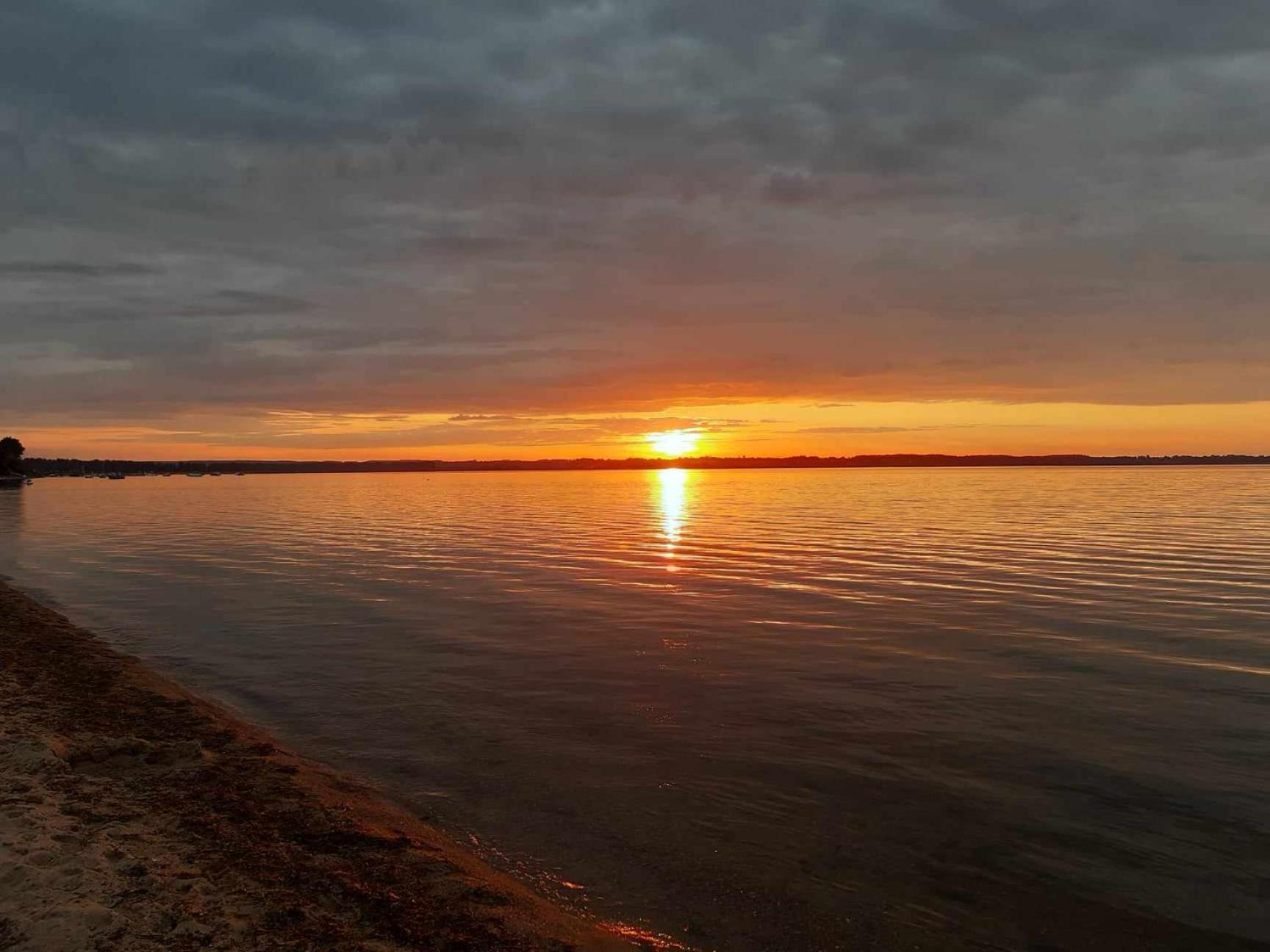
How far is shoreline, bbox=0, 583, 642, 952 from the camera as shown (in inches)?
262

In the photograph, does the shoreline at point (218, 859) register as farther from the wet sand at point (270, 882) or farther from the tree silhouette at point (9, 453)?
the tree silhouette at point (9, 453)

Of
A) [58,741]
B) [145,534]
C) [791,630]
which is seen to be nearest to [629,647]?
[791,630]

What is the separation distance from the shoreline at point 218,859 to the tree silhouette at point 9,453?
219 meters

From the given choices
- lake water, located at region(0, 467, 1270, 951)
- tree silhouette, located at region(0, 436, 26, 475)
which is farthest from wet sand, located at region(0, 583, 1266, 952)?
tree silhouette, located at region(0, 436, 26, 475)

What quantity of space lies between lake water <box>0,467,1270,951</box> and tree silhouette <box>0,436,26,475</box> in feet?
615

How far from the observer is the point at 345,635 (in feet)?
72.7

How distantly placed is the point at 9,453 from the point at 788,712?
228 m

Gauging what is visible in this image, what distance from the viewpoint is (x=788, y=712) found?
48.6ft

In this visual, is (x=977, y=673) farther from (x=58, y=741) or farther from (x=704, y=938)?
(x=58, y=741)

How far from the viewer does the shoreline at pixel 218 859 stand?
6.66m

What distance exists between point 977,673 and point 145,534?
186ft

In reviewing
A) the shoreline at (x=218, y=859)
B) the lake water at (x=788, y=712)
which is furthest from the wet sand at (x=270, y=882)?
the lake water at (x=788, y=712)

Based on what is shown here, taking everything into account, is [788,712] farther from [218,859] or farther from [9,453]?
[9,453]

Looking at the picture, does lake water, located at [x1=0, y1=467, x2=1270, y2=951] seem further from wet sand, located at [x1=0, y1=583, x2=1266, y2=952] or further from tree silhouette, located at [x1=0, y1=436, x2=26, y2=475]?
tree silhouette, located at [x1=0, y1=436, x2=26, y2=475]
